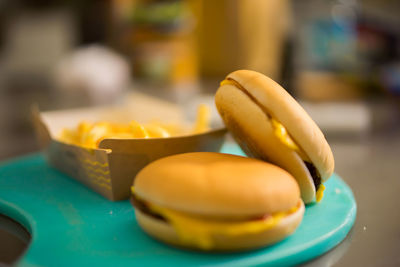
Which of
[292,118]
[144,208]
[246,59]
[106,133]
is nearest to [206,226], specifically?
[144,208]

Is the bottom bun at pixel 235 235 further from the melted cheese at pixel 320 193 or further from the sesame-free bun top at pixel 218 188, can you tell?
the melted cheese at pixel 320 193

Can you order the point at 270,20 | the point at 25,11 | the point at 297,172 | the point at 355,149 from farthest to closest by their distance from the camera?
the point at 25,11 → the point at 270,20 → the point at 355,149 → the point at 297,172

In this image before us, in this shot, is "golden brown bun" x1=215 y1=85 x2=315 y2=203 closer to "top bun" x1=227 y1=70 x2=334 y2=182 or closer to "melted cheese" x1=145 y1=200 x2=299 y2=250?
"top bun" x1=227 y1=70 x2=334 y2=182

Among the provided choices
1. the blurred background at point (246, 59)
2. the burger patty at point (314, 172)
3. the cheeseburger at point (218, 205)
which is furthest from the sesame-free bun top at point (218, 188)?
the blurred background at point (246, 59)

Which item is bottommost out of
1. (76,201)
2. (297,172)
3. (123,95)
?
(123,95)

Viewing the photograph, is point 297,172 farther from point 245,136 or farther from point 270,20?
point 270,20

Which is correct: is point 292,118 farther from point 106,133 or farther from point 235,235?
point 106,133

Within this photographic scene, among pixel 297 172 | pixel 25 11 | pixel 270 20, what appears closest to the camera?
pixel 297 172

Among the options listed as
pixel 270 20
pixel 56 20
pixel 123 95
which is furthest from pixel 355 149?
pixel 56 20
